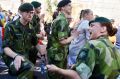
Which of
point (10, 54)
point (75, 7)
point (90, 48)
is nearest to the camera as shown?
point (90, 48)

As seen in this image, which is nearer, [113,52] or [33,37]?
[113,52]

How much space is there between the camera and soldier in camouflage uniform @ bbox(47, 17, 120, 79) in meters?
4.02

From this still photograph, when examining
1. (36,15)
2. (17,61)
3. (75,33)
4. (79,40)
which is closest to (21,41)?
(17,61)

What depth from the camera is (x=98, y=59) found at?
4.05 meters

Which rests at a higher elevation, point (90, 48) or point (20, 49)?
point (90, 48)

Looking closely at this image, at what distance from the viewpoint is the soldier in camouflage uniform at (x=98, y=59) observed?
4.02 m

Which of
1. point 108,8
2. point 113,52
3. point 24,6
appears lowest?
point 108,8

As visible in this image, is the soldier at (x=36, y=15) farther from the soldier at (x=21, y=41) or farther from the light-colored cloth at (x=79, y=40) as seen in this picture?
the soldier at (x=21, y=41)

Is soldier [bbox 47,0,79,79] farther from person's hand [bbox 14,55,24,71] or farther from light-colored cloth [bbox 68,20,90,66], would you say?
person's hand [bbox 14,55,24,71]

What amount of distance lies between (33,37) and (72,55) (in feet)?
4.35

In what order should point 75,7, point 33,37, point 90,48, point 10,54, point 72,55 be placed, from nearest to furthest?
1. point 90,48
2. point 10,54
3. point 33,37
4. point 72,55
5. point 75,7

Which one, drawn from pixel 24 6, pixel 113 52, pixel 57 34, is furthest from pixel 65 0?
pixel 113 52

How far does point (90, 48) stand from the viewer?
13.3 feet

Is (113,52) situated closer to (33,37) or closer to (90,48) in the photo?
(90,48)
